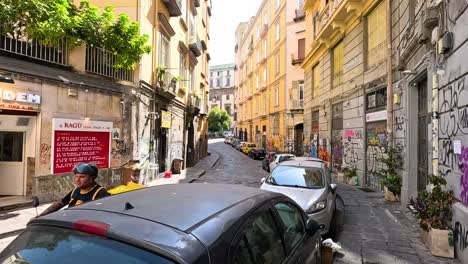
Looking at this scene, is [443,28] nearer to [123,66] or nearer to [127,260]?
[127,260]

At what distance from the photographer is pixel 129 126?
12.3 m

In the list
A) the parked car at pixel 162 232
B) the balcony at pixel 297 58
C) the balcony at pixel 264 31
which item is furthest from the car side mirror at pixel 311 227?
the balcony at pixel 264 31

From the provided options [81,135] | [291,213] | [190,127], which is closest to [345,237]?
[291,213]

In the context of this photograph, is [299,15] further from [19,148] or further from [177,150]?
[19,148]

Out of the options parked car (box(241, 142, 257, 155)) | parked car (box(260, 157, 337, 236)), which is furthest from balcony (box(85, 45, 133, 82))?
parked car (box(241, 142, 257, 155))

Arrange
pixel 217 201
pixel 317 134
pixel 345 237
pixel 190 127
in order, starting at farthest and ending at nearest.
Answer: pixel 190 127, pixel 317 134, pixel 345 237, pixel 217 201

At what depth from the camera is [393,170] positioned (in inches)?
399

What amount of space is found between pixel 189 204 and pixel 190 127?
22744mm


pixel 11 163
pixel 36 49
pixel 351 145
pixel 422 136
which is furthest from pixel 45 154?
pixel 351 145

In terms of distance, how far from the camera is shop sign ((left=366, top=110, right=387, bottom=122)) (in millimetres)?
11625

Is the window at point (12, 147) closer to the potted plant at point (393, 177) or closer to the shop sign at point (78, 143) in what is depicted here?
the shop sign at point (78, 143)

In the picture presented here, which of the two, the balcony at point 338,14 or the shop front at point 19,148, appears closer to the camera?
the shop front at point 19,148

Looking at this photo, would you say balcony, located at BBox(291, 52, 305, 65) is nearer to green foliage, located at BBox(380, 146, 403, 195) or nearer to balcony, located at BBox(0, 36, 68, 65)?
green foliage, located at BBox(380, 146, 403, 195)

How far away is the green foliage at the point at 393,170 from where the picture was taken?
9828 millimetres
